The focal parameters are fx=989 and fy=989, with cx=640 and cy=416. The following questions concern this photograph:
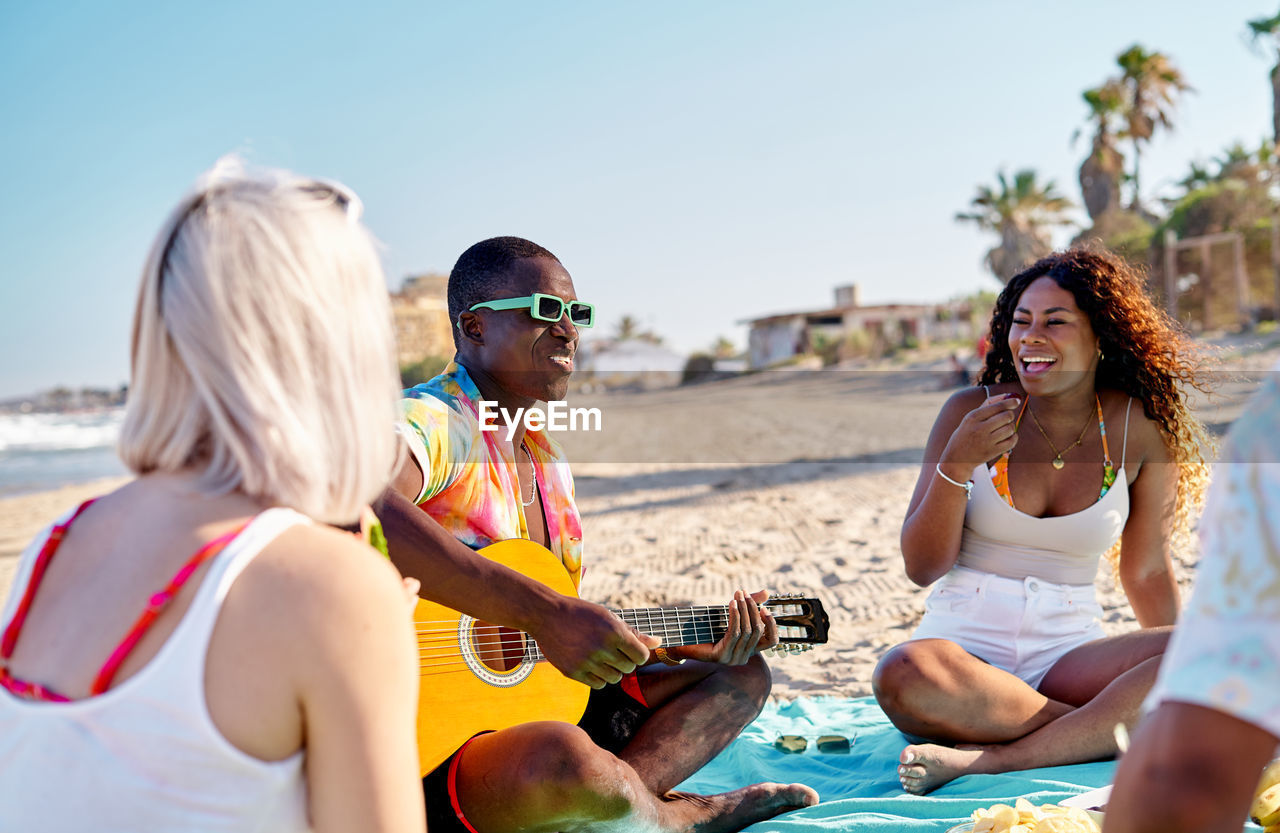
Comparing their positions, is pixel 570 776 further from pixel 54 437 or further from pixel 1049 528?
pixel 54 437

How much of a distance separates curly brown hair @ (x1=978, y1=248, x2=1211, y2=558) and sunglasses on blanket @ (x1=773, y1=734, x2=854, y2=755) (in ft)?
4.82

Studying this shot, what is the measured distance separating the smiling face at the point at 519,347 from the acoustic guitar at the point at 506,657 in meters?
0.54

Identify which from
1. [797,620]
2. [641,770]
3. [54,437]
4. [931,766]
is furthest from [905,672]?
[54,437]

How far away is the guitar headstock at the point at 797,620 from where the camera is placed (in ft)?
10.0

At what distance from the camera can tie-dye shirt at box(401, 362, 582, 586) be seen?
2.70m

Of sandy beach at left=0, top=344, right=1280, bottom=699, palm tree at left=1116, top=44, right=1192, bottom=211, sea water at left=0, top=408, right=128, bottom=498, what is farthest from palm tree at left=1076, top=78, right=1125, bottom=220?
sea water at left=0, top=408, right=128, bottom=498

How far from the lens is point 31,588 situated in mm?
1275

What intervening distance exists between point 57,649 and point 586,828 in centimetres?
165

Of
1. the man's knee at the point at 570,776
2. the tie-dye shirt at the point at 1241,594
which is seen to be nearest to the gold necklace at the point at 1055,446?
the man's knee at the point at 570,776

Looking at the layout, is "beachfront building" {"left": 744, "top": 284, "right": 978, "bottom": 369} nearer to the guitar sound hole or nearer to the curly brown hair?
the curly brown hair

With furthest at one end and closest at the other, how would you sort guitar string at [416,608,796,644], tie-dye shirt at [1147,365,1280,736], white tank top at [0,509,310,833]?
1. guitar string at [416,608,796,644]
2. white tank top at [0,509,310,833]
3. tie-dye shirt at [1147,365,1280,736]

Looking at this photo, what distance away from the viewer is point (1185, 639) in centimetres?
103

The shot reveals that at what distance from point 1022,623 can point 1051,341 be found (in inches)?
38.8

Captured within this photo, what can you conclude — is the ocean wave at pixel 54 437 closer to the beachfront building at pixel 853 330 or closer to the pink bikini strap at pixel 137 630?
the beachfront building at pixel 853 330
